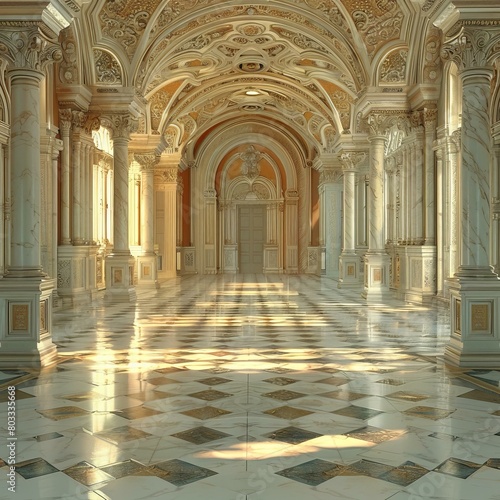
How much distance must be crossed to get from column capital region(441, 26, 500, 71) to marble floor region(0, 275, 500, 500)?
3.64m

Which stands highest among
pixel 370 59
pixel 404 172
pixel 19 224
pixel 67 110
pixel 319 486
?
pixel 370 59

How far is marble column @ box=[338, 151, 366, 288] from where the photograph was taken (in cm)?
2244

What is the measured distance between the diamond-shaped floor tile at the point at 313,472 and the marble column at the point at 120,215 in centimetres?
1337

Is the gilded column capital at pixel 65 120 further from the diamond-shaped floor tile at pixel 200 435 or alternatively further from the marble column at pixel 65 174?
the diamond-shaped floor tile at pixel 200 435

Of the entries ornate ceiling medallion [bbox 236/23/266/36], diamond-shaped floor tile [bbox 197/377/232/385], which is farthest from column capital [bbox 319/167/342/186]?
diamond-shaped floor tile [bbox 197/377/232/385]

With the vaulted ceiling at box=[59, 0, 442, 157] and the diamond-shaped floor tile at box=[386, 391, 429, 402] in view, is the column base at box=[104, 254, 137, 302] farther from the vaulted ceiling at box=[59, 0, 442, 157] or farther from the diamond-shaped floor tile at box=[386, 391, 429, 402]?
the diamond-shaped floor tile at box=[386, 391, 429, 402]

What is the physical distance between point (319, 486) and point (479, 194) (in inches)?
202

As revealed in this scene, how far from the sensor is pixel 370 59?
16.8 meters

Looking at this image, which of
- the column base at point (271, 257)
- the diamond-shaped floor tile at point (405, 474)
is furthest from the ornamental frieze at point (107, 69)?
the column base at point (271, 257)

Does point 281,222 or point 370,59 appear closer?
point 370,59

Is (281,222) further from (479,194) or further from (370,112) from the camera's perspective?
(479,194)

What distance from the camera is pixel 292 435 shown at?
494 centimetres

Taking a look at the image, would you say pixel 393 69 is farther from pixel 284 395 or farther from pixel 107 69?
pixel 284 395

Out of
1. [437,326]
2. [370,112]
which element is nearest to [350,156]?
[370,112]
